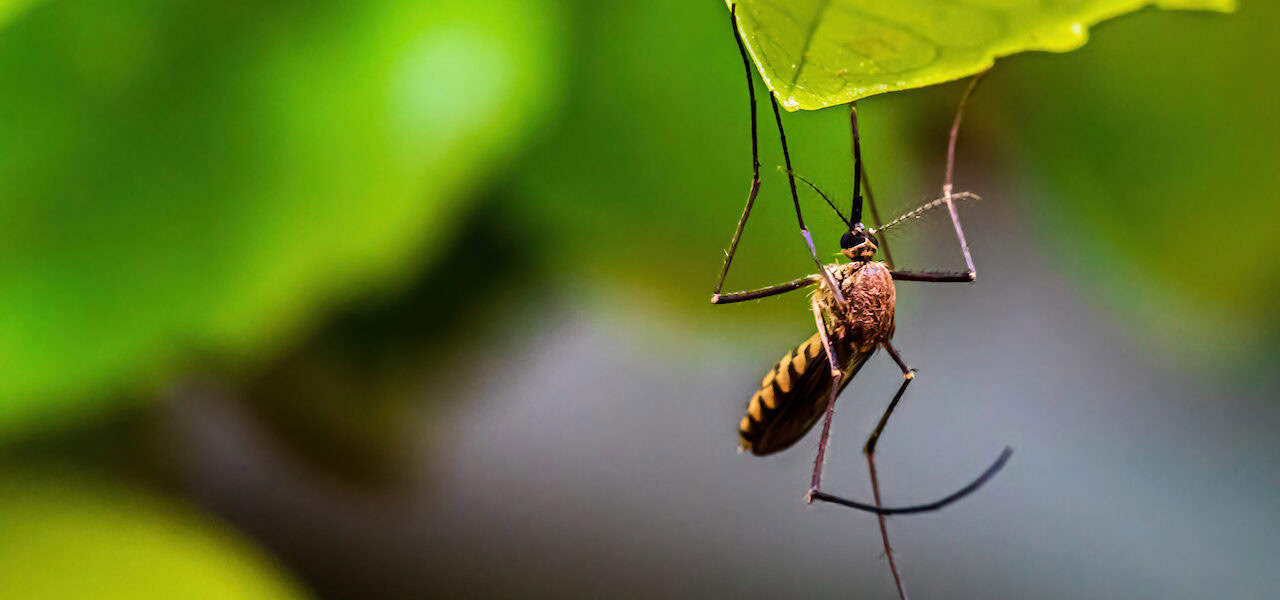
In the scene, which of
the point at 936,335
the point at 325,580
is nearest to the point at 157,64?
the point at 325,580

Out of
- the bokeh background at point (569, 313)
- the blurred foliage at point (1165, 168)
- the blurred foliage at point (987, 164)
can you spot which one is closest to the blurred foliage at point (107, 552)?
the bokeh background at point (569, 313)

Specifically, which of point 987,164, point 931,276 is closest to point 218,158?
point 931,276

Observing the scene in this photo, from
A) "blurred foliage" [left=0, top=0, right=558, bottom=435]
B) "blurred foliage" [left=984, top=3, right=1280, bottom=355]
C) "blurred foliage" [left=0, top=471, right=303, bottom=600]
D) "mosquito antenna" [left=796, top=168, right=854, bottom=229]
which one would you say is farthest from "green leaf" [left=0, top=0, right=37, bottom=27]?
"blurred foliage" [left=984, top=3, right=1280, bottom=355]

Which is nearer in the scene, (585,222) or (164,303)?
(164,303)

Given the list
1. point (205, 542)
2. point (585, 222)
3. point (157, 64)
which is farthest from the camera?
point (585, 222)

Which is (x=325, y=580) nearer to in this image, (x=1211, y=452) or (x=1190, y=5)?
(x=1190, y=5)

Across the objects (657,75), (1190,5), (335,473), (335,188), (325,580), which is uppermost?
(657,75)

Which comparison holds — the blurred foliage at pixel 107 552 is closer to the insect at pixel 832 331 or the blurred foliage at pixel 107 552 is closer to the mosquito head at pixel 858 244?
the insect at pixel 832 331
